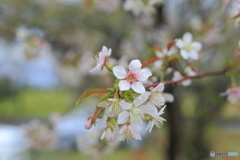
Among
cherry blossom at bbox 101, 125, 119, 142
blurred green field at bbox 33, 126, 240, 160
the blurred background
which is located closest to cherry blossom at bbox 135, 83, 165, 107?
cherry blossom at bbox 101, 125, 119, 142

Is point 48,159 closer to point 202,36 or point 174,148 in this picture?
point 174,148

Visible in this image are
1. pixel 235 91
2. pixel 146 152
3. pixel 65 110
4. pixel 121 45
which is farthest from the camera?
pixel 146 152

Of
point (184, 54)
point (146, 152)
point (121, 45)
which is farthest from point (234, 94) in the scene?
point (146, 152)

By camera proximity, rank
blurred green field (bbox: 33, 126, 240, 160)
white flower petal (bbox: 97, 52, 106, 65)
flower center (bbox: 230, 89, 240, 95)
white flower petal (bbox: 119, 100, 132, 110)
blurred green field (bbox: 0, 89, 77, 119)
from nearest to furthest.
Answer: white flower petal (bbox: 119, 100, 132, 110)
white flower petal (bbox: 97, 52, 106, 65)
flower center (bbox: 230, 89, 240, 95)
blurred green field (bbox: 33, 126, 240, 160)
blurred green field (bbox: 0, 89, 77, 119)

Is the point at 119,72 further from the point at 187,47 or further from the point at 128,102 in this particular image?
the point at 187,47

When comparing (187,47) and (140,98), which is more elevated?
(187,47)

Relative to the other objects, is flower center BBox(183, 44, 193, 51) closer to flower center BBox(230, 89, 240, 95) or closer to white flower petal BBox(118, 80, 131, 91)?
flower center BBox(230, 89, 240, 95)

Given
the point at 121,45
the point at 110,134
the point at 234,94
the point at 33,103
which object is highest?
the point at 33,103
